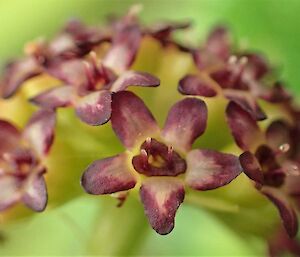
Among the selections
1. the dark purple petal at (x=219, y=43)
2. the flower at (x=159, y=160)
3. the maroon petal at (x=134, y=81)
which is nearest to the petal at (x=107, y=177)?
the flower at (x=159, y=160)

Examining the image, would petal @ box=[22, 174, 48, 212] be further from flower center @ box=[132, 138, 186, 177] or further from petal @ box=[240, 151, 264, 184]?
petal @ box=[240, 151, 264, 184]

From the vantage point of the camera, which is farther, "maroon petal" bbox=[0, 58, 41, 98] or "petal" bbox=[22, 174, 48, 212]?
"maroon petal" bbox=[0, 58, 41, 98]

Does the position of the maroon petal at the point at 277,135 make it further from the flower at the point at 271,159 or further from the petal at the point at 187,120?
the petal at the point at 187,120

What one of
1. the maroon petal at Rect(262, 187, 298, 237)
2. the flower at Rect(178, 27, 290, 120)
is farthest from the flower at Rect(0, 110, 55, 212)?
the maroon petal at Rect(262, 187, 298, 237)

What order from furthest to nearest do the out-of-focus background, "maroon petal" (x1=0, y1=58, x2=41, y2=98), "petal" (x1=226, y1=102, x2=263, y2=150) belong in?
the out-of-focus background
"maroon petal" (x1=0, y1=58, x2=41, y2=98)
"petal" (x1=226, y1=102, x2=263, y2=150)

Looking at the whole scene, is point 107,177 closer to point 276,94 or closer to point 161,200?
point 161,200

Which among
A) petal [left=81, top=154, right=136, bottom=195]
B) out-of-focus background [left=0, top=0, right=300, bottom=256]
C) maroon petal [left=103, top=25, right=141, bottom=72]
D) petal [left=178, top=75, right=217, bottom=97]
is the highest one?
maroon petal [left=103, top=25, right=141, bottom=72]

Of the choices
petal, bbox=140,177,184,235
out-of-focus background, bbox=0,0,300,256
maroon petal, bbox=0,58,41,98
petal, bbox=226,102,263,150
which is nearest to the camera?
petal, bbox=140,177,184,235
